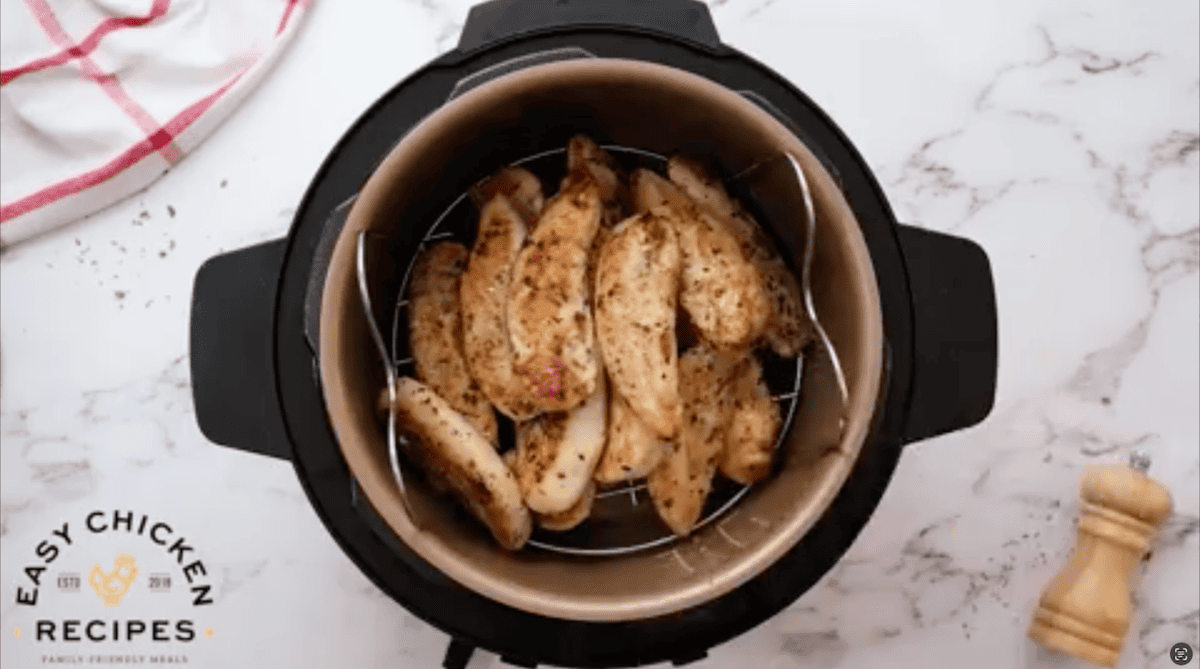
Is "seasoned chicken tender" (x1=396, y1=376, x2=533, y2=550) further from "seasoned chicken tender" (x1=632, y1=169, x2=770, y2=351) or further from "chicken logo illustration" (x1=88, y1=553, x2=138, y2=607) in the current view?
"chicken logo illustration" (x1=88, y1=553, x2=138, y2=607)

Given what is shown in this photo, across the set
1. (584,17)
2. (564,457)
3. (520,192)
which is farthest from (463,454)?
(584,17)

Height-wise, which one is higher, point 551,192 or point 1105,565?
point 551,192

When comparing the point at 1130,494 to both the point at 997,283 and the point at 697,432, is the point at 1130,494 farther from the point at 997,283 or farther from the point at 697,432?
the point at 697,432

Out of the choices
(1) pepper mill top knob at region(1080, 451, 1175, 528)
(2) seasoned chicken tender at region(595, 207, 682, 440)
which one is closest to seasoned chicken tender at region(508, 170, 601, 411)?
(2) seasoned chicken tender at region(595, 207, 682, 440)

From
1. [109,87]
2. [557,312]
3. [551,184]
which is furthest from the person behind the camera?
[109,87]

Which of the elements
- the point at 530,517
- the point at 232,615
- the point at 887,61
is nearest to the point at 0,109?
the point at 232,615

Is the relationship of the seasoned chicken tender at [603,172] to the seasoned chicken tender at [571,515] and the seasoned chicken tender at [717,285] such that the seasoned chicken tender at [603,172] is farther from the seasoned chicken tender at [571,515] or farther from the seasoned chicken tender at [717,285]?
the seasoned chicken tender at [571,515]

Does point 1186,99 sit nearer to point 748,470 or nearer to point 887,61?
point 887,61
